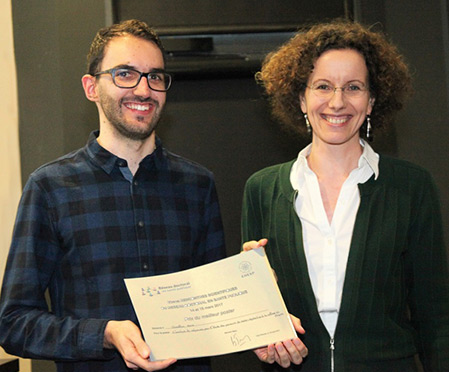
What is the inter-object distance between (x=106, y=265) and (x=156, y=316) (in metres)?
0.30

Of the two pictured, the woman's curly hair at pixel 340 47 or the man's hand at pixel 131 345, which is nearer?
the man's hand at pixel 131 345

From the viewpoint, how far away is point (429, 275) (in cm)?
207

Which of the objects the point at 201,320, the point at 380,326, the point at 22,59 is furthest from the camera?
the point at 22,59

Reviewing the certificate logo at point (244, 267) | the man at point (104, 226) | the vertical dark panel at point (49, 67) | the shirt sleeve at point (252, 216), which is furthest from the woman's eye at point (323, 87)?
the vertical dark panel at point (49, 67)

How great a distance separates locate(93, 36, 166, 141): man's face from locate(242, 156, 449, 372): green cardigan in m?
0.51

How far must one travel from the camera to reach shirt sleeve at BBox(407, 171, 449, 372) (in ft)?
6.77

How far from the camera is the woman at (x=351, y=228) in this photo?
199 cm

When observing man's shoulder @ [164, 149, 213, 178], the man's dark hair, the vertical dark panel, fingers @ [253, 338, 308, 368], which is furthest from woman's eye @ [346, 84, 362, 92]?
the vertical dark panel

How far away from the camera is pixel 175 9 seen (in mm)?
3002

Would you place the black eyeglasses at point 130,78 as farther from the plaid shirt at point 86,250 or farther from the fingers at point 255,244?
the fingers at point 255,244

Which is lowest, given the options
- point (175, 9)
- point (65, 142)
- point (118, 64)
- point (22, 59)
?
point (65, 142)

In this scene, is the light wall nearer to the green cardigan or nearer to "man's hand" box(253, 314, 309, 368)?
the green cardigan

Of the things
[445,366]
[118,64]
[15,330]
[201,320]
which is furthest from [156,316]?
[445,366]

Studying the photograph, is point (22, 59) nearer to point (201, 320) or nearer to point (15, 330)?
point (15, 330)
